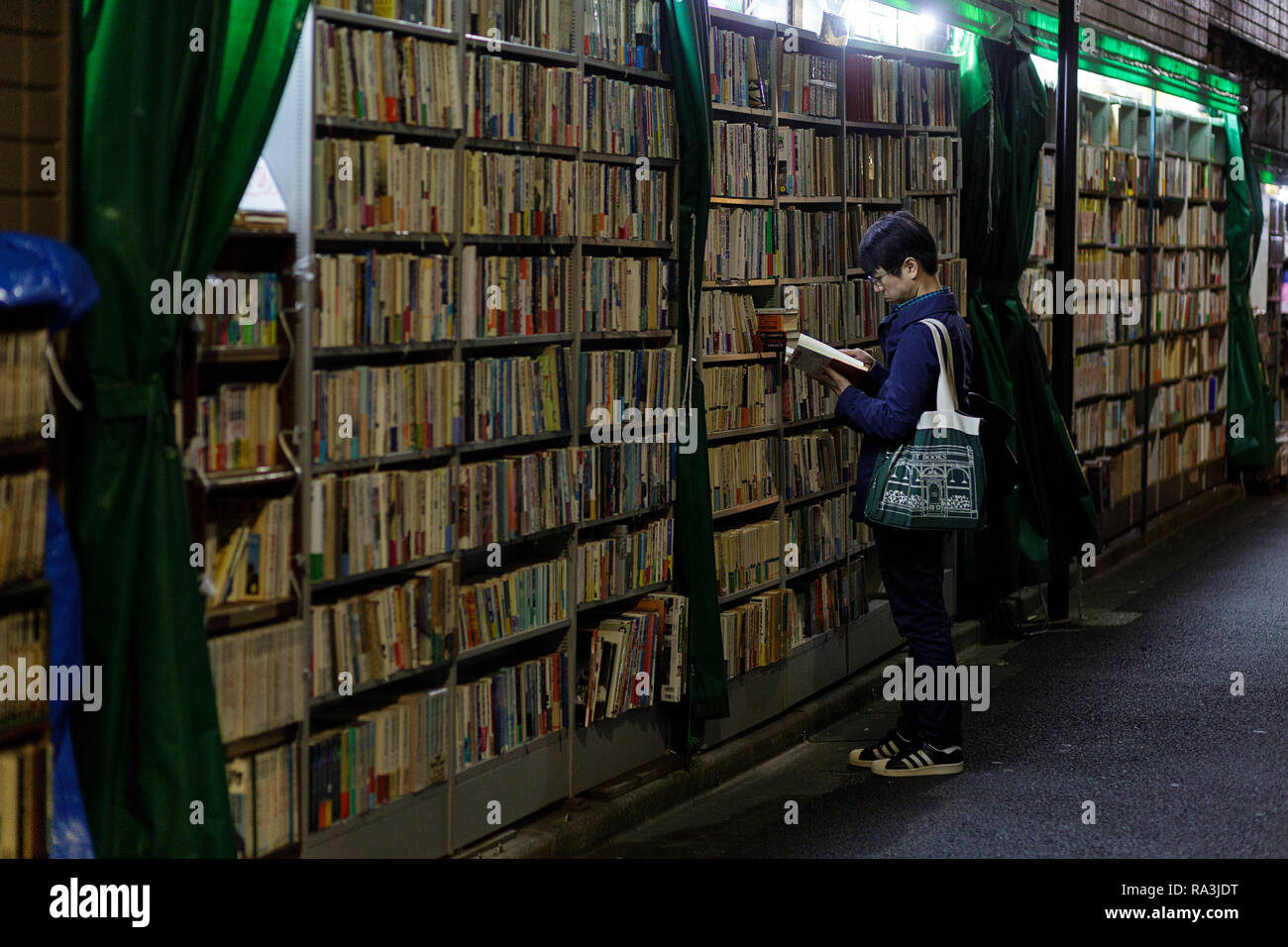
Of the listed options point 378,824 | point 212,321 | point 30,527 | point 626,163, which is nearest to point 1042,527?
point 626,163

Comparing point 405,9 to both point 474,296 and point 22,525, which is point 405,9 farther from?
point 22,525

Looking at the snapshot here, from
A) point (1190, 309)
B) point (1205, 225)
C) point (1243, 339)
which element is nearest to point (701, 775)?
point (1190, 309)

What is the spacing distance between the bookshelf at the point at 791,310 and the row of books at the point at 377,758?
5.46 ft

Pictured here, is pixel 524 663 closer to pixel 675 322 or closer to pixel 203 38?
pixel 675 322

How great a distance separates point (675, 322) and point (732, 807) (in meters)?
1.84

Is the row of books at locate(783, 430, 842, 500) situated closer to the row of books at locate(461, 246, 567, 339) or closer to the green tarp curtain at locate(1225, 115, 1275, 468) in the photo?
the row of books at locate(461, 246, 567, 339)

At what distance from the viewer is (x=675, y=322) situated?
6.20 metres

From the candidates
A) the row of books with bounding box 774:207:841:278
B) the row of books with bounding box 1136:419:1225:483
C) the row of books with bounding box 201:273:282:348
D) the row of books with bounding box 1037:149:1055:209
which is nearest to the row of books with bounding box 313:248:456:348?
the row of books with bounding box 201:273:282:348

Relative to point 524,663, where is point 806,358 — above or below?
above

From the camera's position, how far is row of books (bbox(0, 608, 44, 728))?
11.9 ft

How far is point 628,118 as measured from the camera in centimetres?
586

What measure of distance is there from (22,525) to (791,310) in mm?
3884

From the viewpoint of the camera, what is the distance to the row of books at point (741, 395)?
6.58 metres

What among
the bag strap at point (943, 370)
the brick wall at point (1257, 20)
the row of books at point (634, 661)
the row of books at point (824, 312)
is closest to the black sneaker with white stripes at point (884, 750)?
the row of books at point (634, 661)
